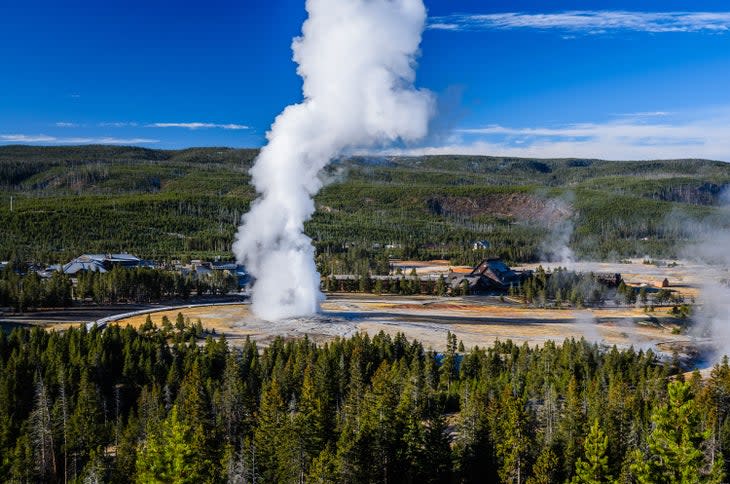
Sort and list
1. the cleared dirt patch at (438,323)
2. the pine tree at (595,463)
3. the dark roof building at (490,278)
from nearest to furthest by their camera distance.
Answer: the pine tree at (595,463) → the cleared dirt patch at (438,323) → the dark roof building at (490,278)

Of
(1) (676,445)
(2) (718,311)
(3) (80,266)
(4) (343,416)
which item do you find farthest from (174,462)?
(3) (80,266)

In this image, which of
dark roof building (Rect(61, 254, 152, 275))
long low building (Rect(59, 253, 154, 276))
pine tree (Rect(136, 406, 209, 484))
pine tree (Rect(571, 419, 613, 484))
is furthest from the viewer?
dark roof building (Rect(61, 254, 152, 275))

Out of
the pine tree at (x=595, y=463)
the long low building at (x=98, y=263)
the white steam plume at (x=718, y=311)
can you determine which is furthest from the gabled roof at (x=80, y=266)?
the pine tree at (x=595, y=463)

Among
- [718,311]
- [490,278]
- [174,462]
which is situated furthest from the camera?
[490,278]

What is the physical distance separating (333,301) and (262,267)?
2197 cm

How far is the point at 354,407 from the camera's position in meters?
43.8

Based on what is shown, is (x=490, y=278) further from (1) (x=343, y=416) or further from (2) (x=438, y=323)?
(1) (x=343, y=416)

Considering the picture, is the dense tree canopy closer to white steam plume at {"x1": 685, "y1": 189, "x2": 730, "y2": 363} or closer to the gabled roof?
white steam plume at {"x1": 685, "y1": 189, "x2": 730, "y2": 363}

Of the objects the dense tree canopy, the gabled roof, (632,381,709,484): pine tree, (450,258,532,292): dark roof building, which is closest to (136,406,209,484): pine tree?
the dense tree canopy

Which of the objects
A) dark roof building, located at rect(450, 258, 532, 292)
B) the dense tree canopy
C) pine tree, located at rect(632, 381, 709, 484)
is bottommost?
the dense tree canopy

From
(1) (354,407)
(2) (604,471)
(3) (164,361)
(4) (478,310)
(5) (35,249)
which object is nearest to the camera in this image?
(2) (604,471)

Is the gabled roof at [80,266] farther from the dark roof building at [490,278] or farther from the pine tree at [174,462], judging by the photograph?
the pine tree at [174,462]

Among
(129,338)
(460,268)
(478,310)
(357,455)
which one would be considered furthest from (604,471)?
(460,268)

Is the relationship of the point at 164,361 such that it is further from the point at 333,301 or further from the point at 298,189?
the point at 333,301
